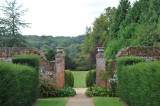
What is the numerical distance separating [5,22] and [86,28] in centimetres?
3627

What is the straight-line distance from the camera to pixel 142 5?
2217 cm

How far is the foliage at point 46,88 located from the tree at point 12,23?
11.8m

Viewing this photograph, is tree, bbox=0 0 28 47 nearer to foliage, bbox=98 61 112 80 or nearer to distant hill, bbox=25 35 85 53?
distant hill, bbox=25 35 85 53

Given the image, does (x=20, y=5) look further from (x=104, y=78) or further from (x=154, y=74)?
(x=154, y=74)

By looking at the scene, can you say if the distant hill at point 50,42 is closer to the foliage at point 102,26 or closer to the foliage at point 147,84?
the foliage at point 102,26

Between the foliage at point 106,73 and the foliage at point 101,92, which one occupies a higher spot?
the foliage at point 106,73

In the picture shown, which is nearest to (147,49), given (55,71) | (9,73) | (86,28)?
(55,71)

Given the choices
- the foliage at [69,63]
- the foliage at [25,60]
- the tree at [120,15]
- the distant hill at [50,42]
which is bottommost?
the foliage at [69,63]

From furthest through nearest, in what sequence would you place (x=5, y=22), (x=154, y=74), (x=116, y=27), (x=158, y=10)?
(x=116, y=27), (x=5, y=22), (x=158, y=10), (x=154, y=74)

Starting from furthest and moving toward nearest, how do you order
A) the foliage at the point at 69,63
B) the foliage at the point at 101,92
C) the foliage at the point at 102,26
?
the foliage at the point at 102,26, the foliage at the point at 69,63, the foliage at the point at 101,92

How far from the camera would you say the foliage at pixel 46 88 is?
36.3ft

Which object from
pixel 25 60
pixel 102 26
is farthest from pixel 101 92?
pixel 102 26

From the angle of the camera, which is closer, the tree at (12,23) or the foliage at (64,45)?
the tree at (12,23)

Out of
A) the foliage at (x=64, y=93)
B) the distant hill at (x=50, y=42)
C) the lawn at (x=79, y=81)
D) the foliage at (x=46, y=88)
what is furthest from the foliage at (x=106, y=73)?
→ the distant hill at (x=50, y=42)
